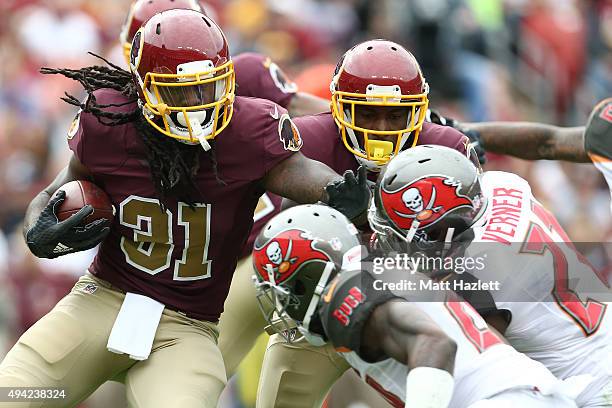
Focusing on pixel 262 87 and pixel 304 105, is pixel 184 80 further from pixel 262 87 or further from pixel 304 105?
pixel 304 105

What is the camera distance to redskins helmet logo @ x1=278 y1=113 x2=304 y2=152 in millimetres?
4441

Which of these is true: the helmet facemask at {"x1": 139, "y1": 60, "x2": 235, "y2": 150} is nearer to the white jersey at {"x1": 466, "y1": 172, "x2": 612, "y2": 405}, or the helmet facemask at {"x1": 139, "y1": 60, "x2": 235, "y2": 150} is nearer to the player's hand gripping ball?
the player's hand gripping ball

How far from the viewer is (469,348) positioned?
3.59 meters

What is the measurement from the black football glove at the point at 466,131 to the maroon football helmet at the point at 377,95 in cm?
50

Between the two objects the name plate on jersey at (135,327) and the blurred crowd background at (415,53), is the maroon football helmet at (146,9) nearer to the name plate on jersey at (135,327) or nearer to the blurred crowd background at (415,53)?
the name plate on jersey at (135,327)

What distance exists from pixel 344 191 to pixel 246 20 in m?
6.87

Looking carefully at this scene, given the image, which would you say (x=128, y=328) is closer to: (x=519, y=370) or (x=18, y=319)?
(x=519, y=370)

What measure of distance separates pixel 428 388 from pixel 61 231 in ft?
5.35

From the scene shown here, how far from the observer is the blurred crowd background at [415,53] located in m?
9.20

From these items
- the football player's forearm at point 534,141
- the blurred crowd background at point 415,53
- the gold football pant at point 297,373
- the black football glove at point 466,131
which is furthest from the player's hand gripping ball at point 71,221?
the blurred crowd background at point 415,53

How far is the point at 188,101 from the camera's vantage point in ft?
14.0

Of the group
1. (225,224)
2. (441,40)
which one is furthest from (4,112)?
(225,224)

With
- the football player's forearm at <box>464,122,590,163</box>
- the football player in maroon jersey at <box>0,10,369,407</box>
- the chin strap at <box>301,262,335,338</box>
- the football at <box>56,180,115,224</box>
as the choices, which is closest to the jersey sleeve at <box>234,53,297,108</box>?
the football player's forearm at <box>464,122,590,163</box>

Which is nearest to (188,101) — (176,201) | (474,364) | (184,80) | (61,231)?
(184,80)
